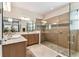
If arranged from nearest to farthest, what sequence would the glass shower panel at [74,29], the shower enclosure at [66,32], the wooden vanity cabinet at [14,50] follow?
1. the wooden vanity cabinet at [14,50]
2. the shower enclosure at [66,32]
3. the glass shower panel at [74,29]

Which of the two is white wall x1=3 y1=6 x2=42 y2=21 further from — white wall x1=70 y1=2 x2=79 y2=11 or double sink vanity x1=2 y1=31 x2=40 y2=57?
white wall x1=70 y1=2 x2=79 y2=11

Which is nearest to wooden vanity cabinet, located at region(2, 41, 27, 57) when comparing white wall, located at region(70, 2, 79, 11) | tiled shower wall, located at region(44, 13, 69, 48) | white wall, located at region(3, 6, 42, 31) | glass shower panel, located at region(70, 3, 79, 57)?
white wall, located at region(3, 6, 42, 31)

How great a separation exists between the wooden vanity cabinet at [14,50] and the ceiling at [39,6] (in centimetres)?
67

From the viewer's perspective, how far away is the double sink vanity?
5.45 feet

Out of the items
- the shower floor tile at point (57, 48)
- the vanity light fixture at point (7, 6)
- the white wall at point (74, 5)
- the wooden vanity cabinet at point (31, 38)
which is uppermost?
the white wall at point (74, 5)

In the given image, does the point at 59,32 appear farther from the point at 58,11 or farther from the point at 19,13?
the point at 19,13

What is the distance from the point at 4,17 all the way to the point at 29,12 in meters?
0.46

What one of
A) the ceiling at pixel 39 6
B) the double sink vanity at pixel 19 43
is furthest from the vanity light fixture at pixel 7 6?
the double sink vanity at pixel 19 43

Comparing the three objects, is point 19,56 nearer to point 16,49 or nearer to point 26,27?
point 16,49

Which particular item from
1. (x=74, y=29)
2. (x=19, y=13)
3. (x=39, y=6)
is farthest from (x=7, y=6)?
(x=74, y=29)

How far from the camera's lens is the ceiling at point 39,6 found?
1.82 meters

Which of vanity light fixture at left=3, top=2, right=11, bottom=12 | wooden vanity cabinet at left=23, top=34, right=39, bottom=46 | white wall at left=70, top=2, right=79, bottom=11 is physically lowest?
wooden vanity cabinet at left=23, top=34, right=39, bottom=46

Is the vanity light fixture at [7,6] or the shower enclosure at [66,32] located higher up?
the vanity light fixture at [7,6]

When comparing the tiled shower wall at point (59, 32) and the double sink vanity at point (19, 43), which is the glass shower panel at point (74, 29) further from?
the double sink vanity at point (19, 43)
